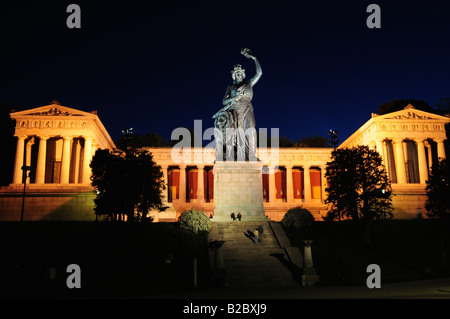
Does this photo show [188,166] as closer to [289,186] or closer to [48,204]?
[289,186]

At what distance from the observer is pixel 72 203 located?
190ft

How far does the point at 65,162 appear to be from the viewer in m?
62.6

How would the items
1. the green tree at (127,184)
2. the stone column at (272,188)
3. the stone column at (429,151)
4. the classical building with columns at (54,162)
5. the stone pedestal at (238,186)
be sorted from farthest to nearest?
the stone column at (272,188) < the stone column at (429,151) < the classical building with columns at (54,162) < the green tree at (127,184) < the stone pedestal at (238,186)

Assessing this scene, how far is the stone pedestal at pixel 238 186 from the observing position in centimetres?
3222

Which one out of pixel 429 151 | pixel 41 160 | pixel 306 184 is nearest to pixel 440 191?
pixel 306 184

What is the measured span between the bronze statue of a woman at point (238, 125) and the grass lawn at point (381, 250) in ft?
23.0

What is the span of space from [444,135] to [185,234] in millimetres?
51584

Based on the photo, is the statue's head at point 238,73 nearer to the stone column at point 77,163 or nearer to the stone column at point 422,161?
the stone column at point 77,163

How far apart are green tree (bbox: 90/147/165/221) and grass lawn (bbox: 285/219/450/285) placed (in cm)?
1278

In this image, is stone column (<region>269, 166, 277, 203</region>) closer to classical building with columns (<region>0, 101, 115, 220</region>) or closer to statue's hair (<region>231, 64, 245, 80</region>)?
classical building with columns (<region>0, 101, 115, 220</region>)

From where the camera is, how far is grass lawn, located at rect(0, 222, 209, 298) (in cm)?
2075

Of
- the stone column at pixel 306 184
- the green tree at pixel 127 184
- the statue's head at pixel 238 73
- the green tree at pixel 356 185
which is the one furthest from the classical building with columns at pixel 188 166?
the statue's head at pixel 238 73

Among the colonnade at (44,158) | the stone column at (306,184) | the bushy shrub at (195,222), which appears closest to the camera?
the bushy shrub at (195,222)

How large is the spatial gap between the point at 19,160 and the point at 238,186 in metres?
43.2
